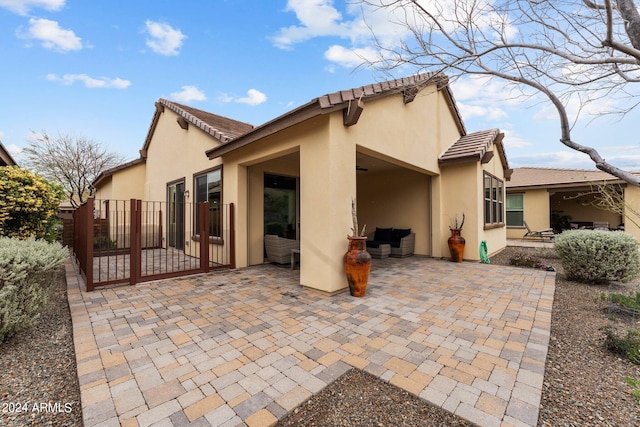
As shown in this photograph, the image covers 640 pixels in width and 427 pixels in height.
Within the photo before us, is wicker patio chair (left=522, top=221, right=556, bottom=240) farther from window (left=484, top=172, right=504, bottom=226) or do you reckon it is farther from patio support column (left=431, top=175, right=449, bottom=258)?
patio support column (left=431, top=175, right=449, bottom=258)

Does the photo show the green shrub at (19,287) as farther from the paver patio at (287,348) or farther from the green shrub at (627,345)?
the green shrub at (627,345)

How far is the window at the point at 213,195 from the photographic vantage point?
305 inches

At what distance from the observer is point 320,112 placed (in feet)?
14.3

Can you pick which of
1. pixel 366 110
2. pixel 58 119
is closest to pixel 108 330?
pixel 366 110

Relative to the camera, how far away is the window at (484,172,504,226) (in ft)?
30.0

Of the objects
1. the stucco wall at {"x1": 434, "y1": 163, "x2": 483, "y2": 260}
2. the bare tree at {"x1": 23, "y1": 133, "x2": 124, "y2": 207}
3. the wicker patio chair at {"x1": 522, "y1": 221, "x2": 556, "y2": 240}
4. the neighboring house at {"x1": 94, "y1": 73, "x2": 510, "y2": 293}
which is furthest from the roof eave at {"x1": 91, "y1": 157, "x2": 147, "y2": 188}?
the wicker patio chair at {"x1": 522, "y1": 221, "x2": 556, "y2": 240}

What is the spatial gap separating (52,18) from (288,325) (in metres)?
10.3

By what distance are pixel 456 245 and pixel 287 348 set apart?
21.8 feet

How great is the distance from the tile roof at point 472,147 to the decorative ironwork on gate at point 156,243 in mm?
6823

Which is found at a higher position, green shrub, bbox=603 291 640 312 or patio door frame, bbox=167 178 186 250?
patio door frame, bbox=167 178 186 250

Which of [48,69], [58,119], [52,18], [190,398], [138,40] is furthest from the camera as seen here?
[58,119]

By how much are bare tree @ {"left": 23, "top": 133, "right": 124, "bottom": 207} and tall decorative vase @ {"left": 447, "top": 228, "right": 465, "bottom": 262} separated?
1958 centimetres

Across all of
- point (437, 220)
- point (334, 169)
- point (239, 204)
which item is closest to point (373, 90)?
point (334, 169)

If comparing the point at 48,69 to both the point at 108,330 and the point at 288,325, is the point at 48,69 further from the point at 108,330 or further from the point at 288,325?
the point at 288,325
